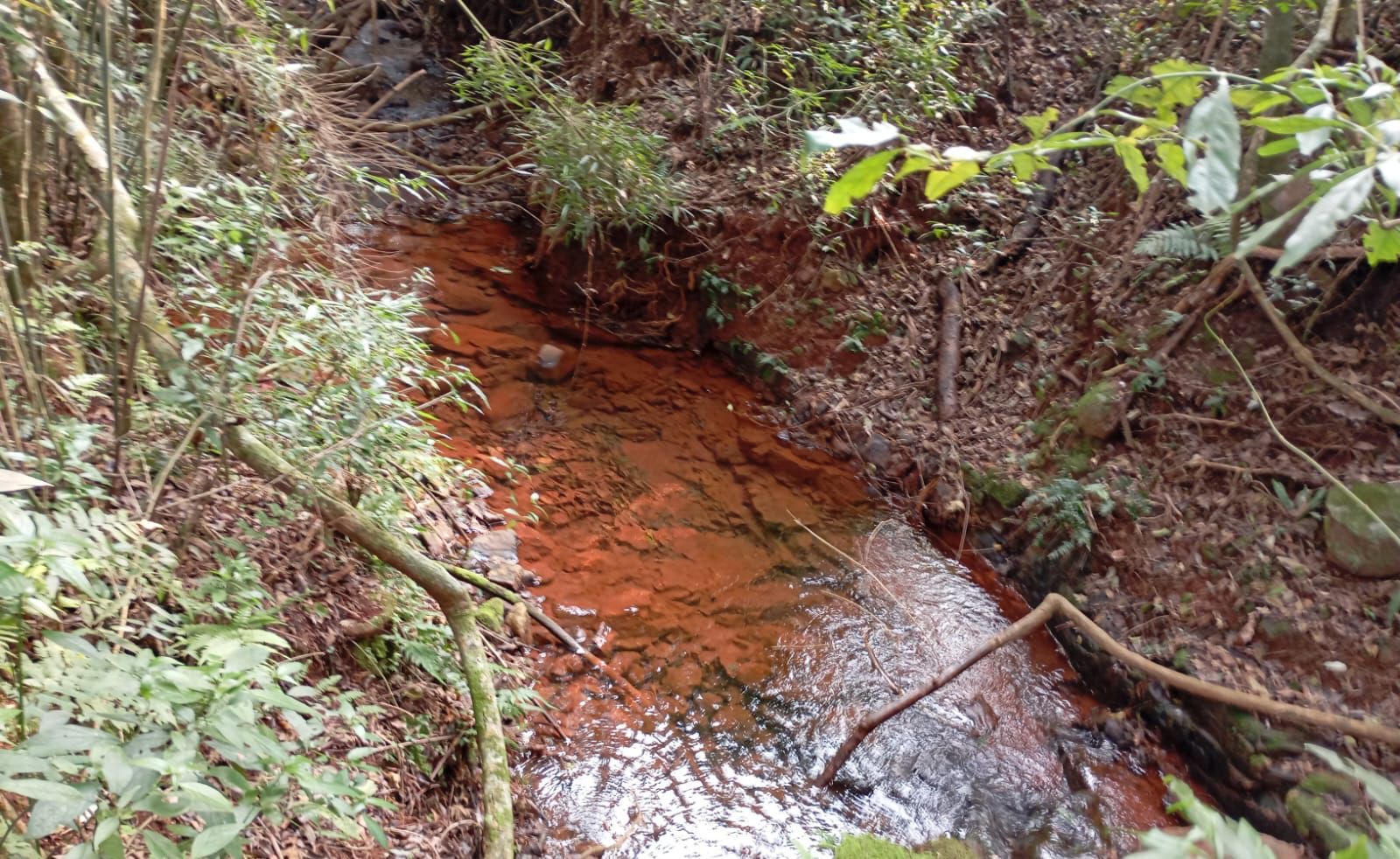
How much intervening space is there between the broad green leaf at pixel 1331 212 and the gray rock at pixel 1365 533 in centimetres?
344

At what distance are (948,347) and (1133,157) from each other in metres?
4.71

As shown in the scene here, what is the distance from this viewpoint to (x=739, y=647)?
3850mm

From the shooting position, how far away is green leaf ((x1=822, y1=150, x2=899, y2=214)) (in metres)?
0.81

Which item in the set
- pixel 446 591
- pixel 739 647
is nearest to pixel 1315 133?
pixel 446 591

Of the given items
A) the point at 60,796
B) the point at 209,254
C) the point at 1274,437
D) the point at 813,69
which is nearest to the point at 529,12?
the point at 813,69

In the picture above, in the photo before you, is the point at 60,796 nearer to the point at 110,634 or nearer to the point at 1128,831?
the point at 110,634

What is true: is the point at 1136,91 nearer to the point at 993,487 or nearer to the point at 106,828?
the point at 106,828

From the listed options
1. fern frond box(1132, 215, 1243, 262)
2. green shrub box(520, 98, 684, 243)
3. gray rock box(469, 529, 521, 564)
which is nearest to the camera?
gray rock box(469, 529, 521, 564)

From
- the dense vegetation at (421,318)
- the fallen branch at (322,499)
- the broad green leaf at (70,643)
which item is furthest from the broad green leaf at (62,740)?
the fallen branch at (322,499)

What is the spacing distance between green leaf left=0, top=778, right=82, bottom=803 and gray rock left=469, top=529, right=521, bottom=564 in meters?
2.65

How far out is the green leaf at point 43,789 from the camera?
3.38 ft

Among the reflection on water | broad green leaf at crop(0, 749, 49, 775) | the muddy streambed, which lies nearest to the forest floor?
the muddy streambed

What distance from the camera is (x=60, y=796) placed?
107cm

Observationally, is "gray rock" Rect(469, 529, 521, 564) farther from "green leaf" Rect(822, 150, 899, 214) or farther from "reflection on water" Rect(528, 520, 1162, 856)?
"green leaf" Rect(822, 150, 899, 214)
